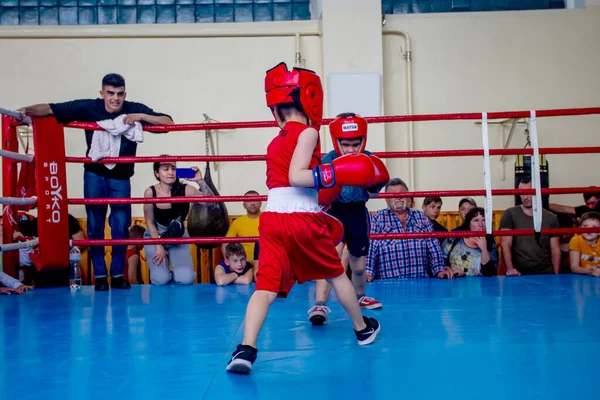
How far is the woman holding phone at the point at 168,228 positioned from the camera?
4297 millimetres

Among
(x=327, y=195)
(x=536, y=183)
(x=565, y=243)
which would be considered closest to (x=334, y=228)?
(x=327, y=195)

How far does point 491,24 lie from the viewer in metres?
6.15

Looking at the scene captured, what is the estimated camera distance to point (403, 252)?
431cm

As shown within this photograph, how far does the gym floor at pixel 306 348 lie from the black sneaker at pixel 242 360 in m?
0.03

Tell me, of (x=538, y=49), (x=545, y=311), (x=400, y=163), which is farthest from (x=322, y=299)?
(x=538, y=49)

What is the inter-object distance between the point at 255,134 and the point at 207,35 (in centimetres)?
→ 104

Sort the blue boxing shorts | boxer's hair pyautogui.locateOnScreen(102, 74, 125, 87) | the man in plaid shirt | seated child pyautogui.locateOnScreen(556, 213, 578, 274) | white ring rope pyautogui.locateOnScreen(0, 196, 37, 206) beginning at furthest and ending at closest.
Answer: seated child pyautogui.locateOnScreen(556, 213, 578, 274) < the man in plaid shirt < boxer's hair pyautogui.locateOnScreen(102, 74, 125, 87) < white ring rope pyautogui.locateOnScreen(0, 196, 37, 206) < the blue boxing shorts

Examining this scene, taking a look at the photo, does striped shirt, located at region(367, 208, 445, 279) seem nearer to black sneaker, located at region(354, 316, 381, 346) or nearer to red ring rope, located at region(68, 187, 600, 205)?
red ring rope, located at region(68, 187, 600, 205)

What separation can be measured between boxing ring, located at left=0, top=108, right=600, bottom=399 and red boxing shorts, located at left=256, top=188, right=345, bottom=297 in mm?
266

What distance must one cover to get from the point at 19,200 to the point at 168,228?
1.04 metres

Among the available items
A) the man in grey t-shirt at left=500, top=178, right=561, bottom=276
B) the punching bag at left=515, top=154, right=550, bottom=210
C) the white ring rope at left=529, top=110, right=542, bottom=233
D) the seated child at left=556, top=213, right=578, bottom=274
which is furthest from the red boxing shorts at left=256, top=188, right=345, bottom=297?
the punching bag at left=515, top=154, right=550, bottom=210

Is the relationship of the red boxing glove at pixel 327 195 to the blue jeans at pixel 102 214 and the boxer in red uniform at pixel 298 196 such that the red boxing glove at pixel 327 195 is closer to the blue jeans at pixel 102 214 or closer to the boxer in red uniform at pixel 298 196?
the boxer in red uniform at pixel 298 196

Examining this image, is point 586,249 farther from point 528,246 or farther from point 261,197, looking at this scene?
point 261,197

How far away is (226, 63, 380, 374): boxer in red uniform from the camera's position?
205 centimetres
